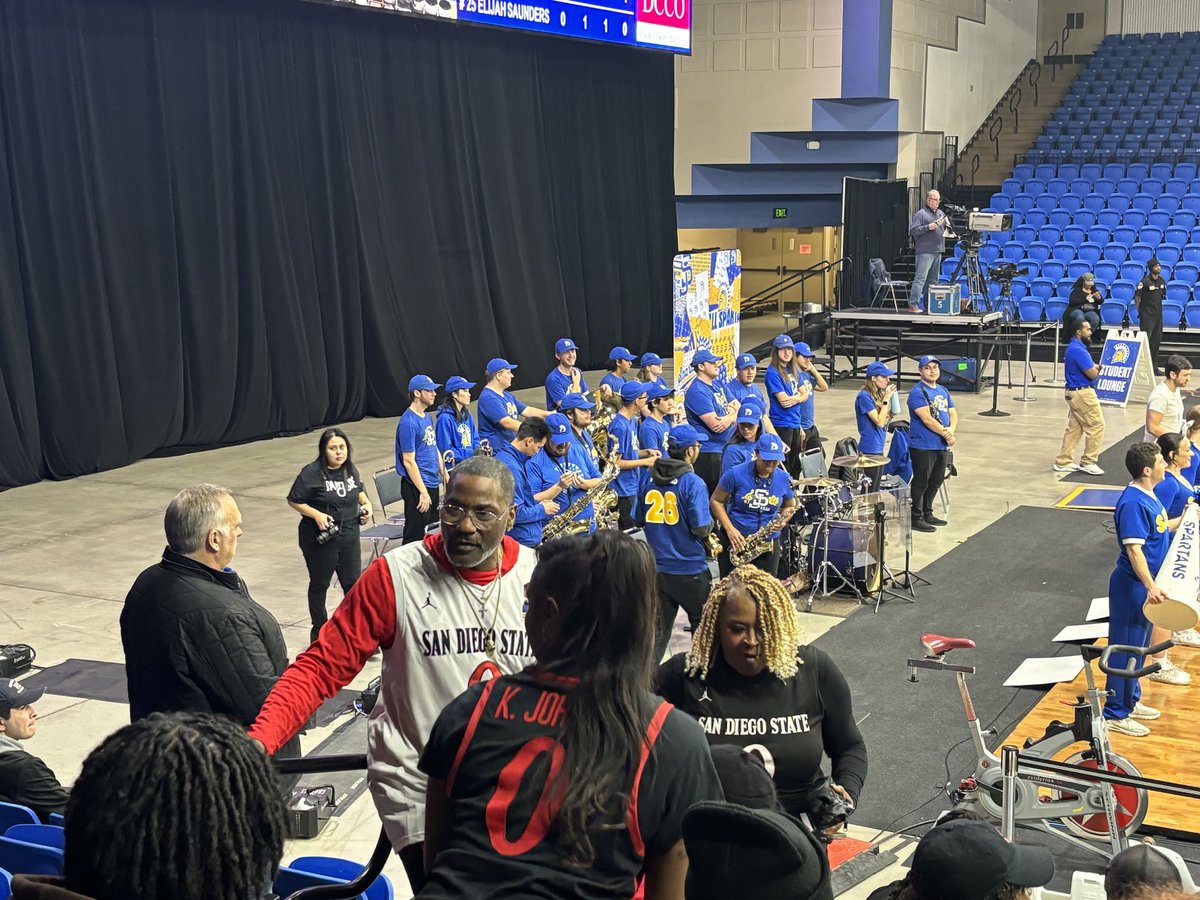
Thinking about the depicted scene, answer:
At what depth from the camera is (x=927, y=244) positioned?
868 inches

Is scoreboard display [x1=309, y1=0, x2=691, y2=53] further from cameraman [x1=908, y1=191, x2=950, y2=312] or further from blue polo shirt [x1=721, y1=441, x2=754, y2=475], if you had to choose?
blue polo shirt [x1=721, y1=441, x2=754, y2=475]

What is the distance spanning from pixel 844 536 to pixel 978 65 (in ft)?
72.5

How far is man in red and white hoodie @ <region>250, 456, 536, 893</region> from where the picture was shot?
3113mm

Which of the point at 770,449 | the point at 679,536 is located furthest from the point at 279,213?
the point at 679,536

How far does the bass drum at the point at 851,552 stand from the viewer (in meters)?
10.5

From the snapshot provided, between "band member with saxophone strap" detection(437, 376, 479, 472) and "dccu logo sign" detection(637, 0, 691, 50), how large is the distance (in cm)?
1126

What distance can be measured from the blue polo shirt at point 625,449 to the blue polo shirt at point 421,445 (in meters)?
1.51

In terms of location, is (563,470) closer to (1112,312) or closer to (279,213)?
(279,213)

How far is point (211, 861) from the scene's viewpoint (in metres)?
1.90

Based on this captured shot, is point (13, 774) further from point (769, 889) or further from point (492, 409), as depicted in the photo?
point (492, 409)

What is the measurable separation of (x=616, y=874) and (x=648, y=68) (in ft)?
78.3


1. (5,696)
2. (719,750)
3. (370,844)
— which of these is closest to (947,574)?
(370,844)

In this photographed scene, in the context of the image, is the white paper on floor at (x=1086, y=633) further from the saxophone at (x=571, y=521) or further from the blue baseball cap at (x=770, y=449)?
the saxophone at (x=571, y=521)

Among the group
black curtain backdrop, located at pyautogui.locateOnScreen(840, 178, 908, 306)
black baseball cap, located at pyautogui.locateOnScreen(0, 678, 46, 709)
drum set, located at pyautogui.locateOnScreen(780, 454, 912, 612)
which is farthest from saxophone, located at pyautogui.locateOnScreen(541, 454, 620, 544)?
black curtain backdrop, located at pyautogui.locateOnScreen(840, 178, 908, 306)
